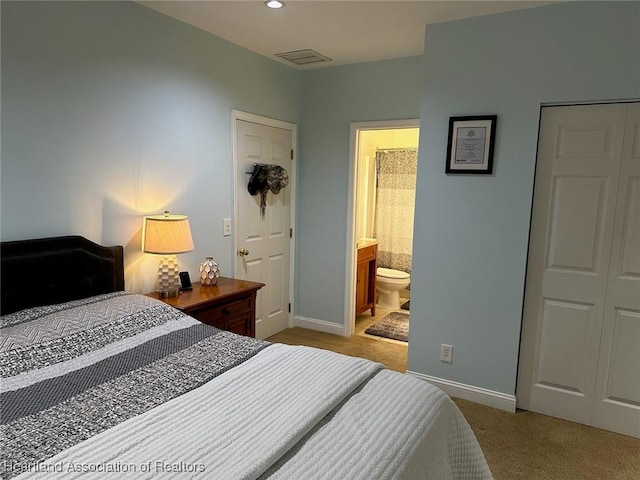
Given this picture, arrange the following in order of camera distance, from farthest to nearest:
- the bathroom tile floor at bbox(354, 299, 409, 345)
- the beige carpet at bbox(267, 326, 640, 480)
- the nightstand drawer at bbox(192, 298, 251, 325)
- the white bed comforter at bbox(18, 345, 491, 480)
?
the bathroom tile floor at bbox(354, 299, 409, 345)
the nightstand drawer at bbox(192, 298, 251, 325)
the beige carpet at bbox(267, 326, 640, 480)
the white bed comforter at bbox(18, 345, 491, 480)

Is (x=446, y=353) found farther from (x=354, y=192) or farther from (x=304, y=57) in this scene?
(x=304, y=57)

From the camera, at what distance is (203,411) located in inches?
49.8

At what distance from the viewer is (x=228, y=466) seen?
40.4 inches

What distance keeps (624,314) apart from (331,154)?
2.52 metres

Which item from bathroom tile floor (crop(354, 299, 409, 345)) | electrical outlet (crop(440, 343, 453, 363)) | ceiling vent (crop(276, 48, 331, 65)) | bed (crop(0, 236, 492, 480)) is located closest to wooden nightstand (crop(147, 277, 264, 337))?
bed (crop(0, 236, 492, 480))

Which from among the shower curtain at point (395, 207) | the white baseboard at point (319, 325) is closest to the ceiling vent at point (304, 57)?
the shower curtain at point (395, 207)

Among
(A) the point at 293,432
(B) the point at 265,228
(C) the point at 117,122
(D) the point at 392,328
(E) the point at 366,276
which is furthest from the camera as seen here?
(E) the point at 366,276

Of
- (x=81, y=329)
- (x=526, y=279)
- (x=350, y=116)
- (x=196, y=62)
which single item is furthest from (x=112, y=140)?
(x=526, y=279)

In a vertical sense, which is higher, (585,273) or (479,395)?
(585,273)

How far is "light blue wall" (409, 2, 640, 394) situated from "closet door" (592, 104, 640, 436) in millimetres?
396

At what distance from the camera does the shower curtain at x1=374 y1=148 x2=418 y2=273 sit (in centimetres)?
521

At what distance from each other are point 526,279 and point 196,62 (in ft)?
8.63

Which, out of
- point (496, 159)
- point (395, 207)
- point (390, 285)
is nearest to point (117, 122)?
point (496, 159)

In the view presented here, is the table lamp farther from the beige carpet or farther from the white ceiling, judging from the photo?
the beige carpet
